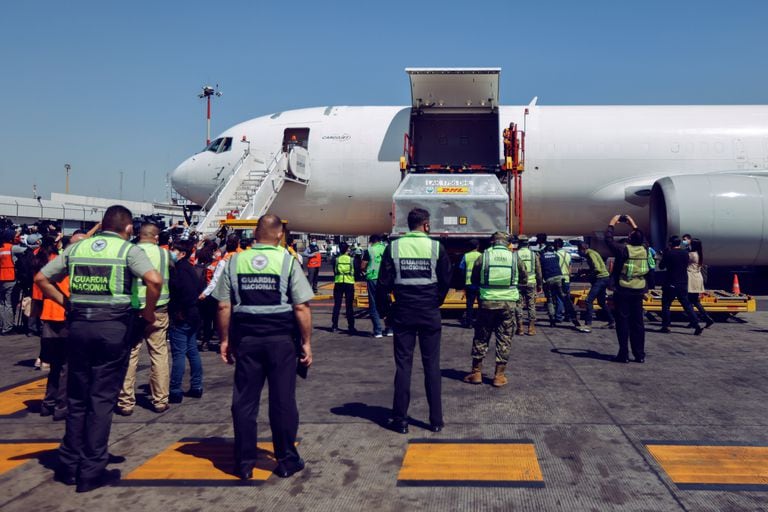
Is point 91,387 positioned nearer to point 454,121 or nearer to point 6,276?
point 6,276

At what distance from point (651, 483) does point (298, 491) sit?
2427mm

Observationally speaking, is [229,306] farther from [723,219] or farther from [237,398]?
[723,219]

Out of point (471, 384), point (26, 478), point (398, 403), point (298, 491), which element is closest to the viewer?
point (298, 491)

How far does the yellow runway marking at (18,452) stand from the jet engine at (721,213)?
13404 mm

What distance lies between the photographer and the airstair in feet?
50.2

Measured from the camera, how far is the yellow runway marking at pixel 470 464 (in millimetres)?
4211

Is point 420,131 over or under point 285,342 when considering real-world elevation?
over

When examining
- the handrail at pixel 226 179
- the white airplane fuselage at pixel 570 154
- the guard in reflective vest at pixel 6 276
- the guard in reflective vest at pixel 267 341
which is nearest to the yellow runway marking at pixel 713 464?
the guard in reflective vest at pixel 267 341

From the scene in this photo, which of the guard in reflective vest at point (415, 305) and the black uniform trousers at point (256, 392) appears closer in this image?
the black uniform trousers at point (256, 392)

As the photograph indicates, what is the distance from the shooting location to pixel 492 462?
179 inches

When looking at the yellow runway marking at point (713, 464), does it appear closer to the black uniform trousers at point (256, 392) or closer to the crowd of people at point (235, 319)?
the crowd of people at point (235, 319)

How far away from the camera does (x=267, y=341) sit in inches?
173

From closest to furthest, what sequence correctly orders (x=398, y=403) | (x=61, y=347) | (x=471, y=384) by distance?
1. (x=398, y=403)
2. (x=61, y=347)
3. (x=471, y=384)

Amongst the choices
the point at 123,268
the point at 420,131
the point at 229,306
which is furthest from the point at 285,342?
the point at 420,131
